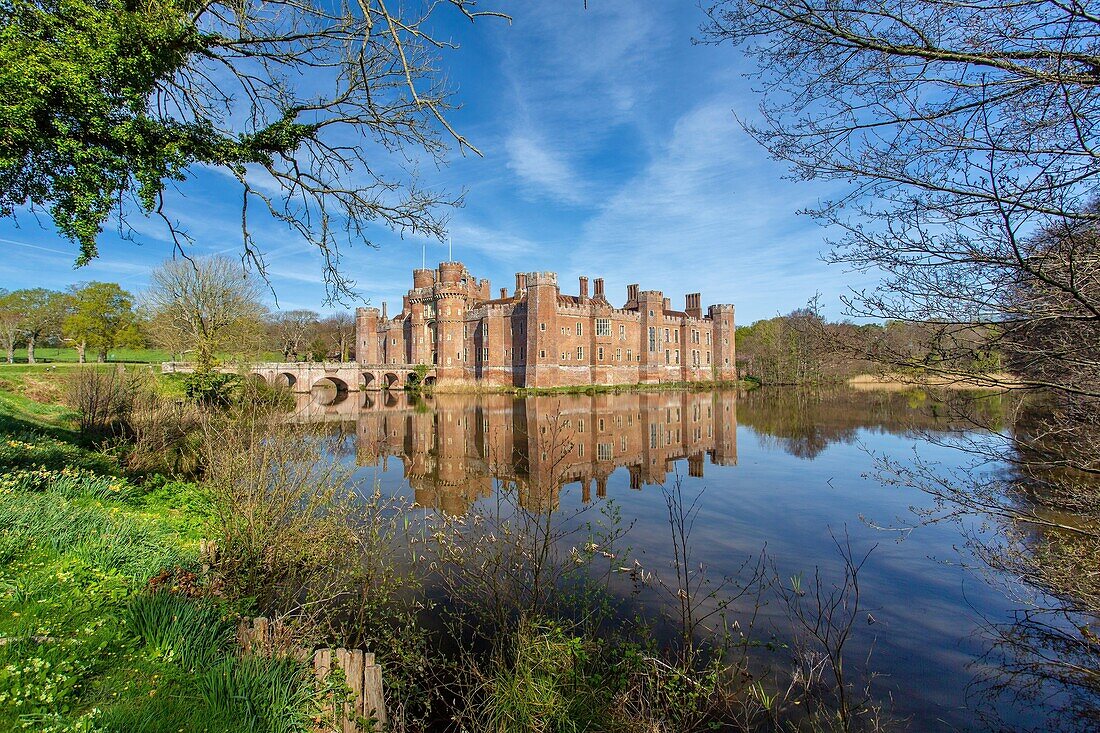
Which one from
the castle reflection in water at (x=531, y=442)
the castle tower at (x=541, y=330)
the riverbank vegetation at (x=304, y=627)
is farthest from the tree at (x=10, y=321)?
the riverbank vegetation at (x=304, y=627)

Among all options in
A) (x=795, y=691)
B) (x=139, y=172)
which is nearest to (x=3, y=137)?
(x=139, y=172)

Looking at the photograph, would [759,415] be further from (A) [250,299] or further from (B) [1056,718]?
(A) [250,299]

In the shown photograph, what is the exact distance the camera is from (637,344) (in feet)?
151

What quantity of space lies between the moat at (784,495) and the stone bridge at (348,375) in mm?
13439

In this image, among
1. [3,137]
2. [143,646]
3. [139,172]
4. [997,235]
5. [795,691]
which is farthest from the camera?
[139,172]

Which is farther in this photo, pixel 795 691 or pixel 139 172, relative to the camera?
pixel 139 172

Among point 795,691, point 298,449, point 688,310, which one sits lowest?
point 795,691

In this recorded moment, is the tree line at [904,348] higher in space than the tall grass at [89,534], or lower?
higher

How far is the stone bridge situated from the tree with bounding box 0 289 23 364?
19.2m

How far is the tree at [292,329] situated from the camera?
2142 inches

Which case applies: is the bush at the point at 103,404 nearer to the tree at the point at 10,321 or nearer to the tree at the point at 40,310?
the tree at the point at 10,321

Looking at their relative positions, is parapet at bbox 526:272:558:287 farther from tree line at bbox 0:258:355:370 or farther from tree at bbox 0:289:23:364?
tree at bbox 0:289:23:364

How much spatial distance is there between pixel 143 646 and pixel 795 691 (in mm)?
5089

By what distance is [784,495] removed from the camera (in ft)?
35.8
